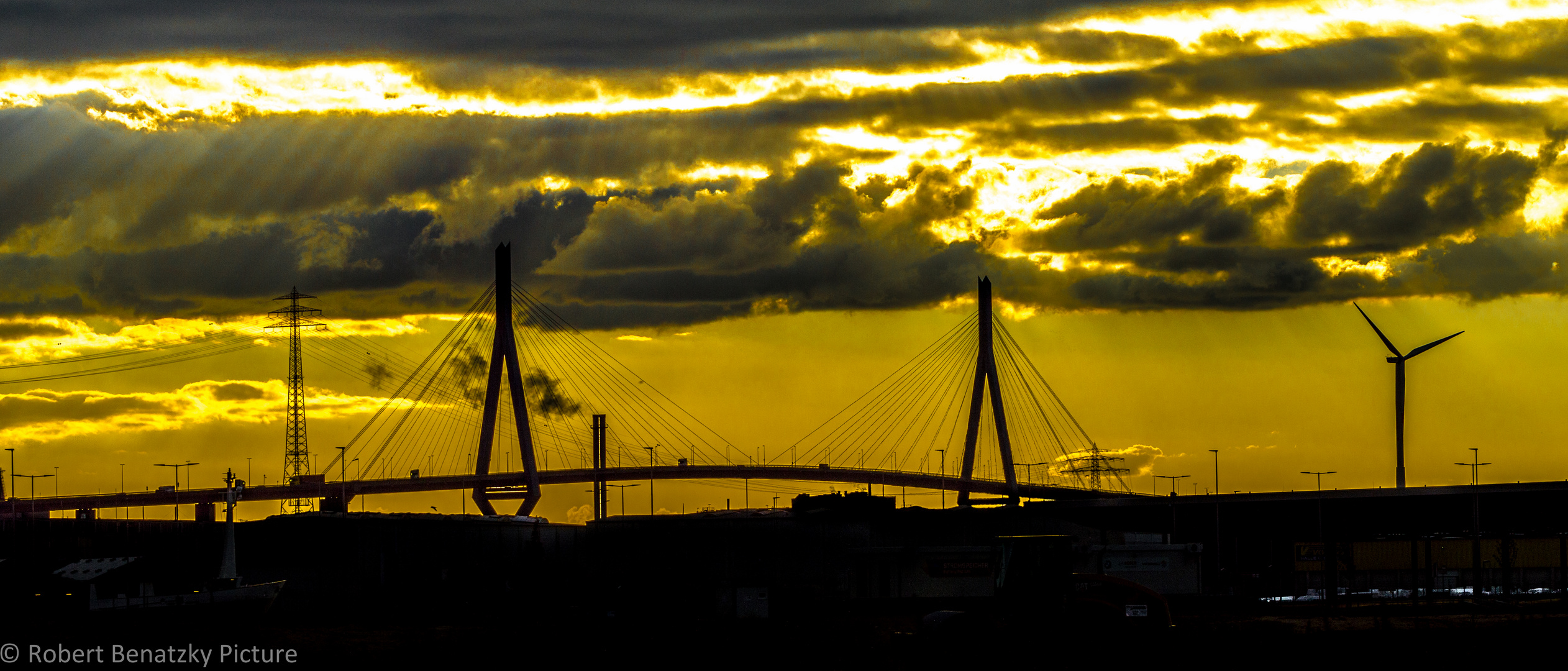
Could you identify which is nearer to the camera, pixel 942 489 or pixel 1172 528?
pixel 1172 528

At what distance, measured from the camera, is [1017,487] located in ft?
538

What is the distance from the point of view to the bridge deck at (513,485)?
163250 millimetres

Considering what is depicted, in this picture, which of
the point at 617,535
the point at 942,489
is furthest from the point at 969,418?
the point at 617,535

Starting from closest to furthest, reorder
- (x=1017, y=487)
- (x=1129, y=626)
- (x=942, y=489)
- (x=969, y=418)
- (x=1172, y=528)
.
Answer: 1. (x=1129, y=626)
2. (x=1172, y=528)
3. (x=969, y=418)
4. (x=1017, y=487)
5. (x=942, y=489)

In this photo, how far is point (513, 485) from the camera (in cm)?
16438

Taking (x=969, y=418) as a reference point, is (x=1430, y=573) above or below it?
below

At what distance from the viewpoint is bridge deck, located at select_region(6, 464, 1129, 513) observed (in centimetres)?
16325

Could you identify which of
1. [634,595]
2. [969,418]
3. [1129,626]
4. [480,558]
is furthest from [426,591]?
[969,418]

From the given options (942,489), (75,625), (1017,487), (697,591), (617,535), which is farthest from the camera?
(942,489)

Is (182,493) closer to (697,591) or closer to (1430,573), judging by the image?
(697,591)

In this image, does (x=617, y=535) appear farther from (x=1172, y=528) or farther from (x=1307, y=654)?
(x=1307, y=654)

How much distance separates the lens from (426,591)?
10069 centimetres

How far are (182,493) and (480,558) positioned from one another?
7200 centimetres

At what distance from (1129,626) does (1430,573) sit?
2005 inches
